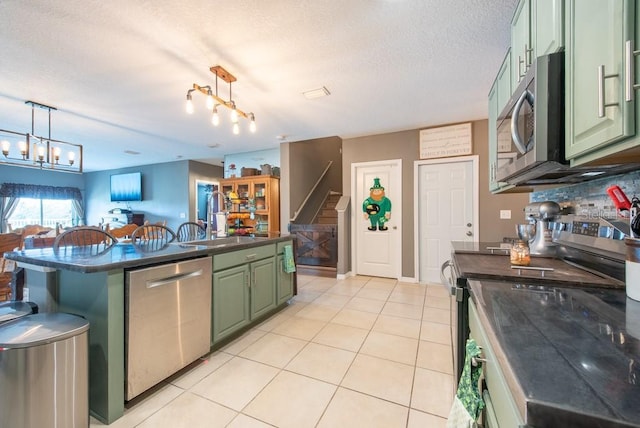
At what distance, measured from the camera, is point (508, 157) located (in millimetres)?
1524

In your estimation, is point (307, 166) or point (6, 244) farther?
point (307, 166)

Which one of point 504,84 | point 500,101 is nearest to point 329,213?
point 500,101

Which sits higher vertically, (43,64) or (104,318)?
(43,64)

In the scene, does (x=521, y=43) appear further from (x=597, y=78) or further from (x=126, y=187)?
(x=126, y=187)

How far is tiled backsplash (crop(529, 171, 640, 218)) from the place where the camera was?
47.4 inches

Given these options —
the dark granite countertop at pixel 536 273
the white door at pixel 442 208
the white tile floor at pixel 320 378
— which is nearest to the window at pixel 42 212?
the white tile floor at pixel 320 378

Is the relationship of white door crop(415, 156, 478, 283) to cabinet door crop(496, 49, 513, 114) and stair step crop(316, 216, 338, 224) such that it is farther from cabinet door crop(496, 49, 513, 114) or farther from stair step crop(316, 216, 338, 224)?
stair step crop(316, 216, 338, 224)

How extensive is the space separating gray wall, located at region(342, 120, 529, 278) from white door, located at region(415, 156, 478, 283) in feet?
0.36

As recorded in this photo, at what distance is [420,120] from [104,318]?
4.08 metres

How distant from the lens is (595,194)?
1.45 m

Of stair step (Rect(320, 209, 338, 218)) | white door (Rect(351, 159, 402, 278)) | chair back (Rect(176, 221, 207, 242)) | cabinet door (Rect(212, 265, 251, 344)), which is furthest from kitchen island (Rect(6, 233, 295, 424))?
stair step (Rect(320, 209, 338, 218))

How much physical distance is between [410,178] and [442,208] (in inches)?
27.1

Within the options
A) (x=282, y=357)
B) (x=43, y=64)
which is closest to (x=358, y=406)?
(x=282, y=357)

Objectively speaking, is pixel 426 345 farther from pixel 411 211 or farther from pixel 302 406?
pixel 411 211
